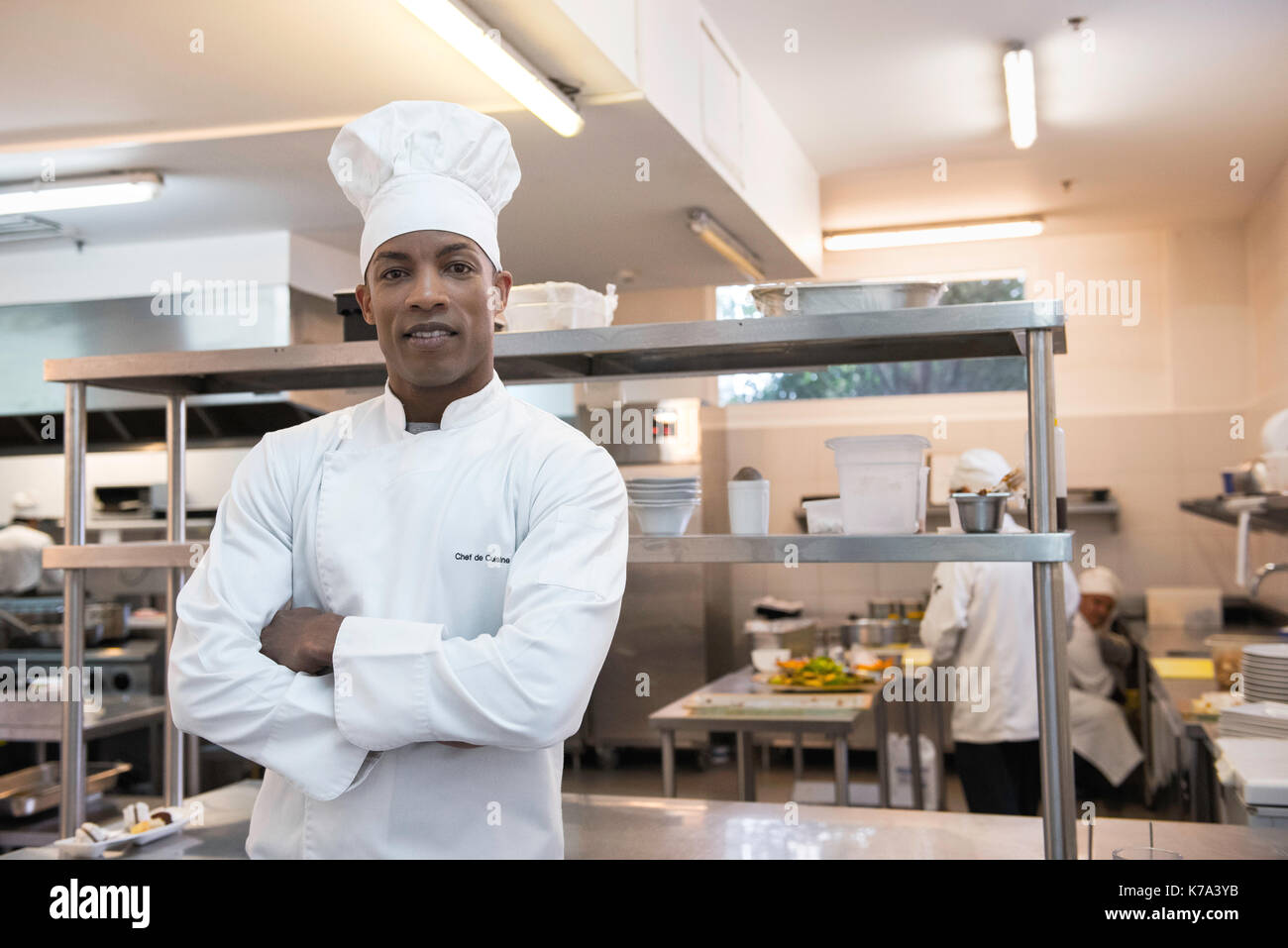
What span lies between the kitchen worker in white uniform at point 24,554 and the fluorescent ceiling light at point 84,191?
1805 millimetres

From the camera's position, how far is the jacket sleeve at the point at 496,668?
1402 millimetres

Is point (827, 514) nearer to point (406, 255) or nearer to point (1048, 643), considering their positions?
point (1048, 643)

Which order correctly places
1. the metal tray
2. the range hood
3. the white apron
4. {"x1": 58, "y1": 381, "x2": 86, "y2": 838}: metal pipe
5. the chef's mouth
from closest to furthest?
the chef's mouth, {"x1": 58, "y1": 381, "x2": 86, "y2": 838}: metal pipe, the metal tray, the range hood, the white apron

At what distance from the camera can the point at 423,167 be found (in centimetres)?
165

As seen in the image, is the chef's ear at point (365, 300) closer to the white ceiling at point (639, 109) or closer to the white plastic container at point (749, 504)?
the white plastic container at point (749, 504)

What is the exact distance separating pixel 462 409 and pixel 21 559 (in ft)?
14.7

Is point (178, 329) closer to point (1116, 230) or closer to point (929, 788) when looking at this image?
point (929, 788)

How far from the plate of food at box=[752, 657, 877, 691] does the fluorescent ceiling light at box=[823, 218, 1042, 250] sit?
7.76 feet

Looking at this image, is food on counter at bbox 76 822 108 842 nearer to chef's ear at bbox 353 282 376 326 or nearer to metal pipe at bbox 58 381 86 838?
metal pipe at bbox 58 381 86 838

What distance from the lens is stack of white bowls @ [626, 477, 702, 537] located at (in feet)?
6.99

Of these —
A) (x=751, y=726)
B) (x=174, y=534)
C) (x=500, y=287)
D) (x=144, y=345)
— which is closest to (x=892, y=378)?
(x=751, y=726)

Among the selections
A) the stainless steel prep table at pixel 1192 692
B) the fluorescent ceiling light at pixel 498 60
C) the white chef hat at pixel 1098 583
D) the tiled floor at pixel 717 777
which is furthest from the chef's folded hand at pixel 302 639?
the white chef hat at pixel 1098 583

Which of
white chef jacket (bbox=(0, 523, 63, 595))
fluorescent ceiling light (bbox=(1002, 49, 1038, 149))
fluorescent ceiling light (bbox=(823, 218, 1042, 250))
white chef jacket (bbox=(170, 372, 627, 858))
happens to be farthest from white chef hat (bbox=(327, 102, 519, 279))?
fluorescent ceiling light (bbox=(823, 218, 1042, 250))
